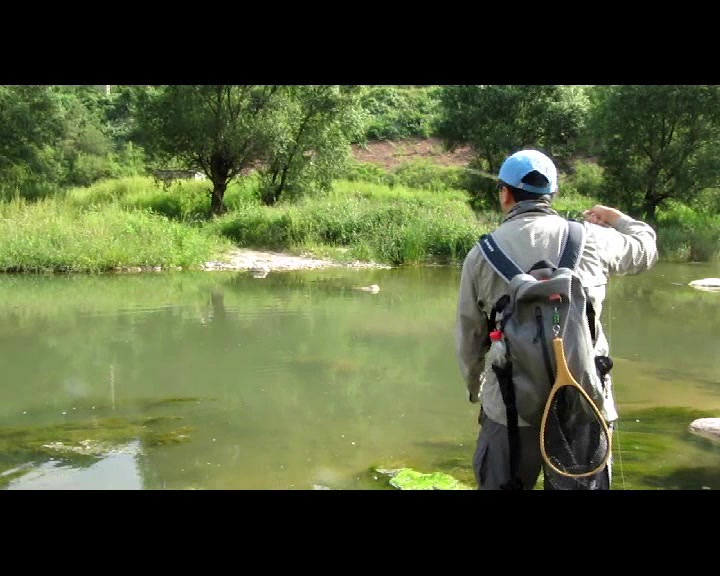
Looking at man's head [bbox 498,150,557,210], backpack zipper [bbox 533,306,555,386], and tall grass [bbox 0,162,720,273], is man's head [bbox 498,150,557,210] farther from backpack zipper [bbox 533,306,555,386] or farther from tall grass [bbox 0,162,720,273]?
tall grass [bbox 0,162,720,273]

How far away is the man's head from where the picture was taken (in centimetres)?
269

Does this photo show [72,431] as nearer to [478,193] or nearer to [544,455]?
[544,455]

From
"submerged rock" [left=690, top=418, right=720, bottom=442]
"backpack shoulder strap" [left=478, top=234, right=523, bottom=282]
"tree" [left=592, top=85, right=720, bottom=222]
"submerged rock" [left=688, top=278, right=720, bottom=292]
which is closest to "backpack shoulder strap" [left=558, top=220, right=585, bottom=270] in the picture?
"backpack shoulder strap" [left=478, top=234, right=523, bottom=282]

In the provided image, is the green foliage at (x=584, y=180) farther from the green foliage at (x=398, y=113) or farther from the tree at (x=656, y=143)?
the green foliage at (x=398, y=113)

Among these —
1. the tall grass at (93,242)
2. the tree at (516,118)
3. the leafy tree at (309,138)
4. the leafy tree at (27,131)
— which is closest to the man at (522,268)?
the tall grass at (93,242)

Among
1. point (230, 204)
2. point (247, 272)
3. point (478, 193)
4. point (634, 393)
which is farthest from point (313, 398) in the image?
point (478, 193)

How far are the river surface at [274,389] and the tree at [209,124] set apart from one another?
27.6 ft

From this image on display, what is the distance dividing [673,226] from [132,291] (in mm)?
13947

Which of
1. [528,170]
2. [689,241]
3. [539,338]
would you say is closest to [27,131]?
[689,241]

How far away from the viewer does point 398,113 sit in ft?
129

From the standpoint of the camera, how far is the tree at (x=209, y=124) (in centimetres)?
2117

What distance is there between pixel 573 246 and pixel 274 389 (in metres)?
5.42

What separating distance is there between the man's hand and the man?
0.52ft
